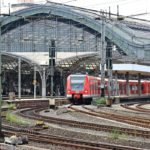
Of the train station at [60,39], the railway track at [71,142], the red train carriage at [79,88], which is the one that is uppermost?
the train station at [60,39]

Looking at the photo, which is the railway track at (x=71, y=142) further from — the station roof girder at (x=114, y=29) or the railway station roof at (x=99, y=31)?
the station roof girder at (x=114, y=29)

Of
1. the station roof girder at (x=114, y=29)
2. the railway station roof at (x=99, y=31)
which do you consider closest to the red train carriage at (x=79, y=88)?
the railway station roof at (x=99, y=31)

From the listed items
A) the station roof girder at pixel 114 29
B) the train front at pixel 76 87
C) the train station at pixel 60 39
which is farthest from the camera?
the station roof girder at pixel 114 29

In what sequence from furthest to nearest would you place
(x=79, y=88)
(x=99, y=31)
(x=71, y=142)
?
(x=99, y=31), (x=79, y=88), (x=71, y=142)

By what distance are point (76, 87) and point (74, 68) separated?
29712mm

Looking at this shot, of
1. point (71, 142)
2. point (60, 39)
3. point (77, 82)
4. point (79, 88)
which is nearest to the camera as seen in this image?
point (71, 142)

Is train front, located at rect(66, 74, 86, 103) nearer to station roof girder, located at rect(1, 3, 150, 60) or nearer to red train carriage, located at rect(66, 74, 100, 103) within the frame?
Result: red train carriage, located at rect(66, 74, 100, 103)

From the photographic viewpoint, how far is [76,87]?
162ft

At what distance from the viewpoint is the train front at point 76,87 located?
49062 millimetres

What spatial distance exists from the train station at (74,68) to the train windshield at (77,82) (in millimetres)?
98

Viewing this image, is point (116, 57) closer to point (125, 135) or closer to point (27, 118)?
point (27, 118)

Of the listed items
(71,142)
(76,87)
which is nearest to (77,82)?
(76,87)

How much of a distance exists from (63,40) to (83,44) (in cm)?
381

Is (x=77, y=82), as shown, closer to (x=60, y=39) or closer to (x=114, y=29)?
(x=114, y=29)
